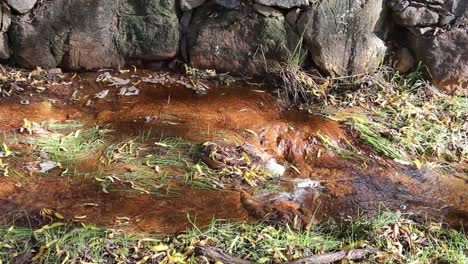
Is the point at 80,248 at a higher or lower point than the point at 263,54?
lower

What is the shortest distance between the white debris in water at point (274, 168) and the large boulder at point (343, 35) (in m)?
1.23

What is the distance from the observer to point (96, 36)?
4.48 meters

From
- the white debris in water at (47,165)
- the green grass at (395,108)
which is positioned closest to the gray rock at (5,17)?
the white debris in water at (47,165)

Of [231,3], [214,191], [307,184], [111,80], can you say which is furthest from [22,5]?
[307,184]

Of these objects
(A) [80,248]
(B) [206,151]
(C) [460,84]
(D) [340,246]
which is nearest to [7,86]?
(B) [206,151]

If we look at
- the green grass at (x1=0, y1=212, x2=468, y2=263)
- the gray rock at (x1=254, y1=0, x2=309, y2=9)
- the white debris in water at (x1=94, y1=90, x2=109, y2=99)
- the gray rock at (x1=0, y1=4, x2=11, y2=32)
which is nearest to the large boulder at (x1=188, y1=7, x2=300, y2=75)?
the gray rock at (x1=254, y1=0, x2=309, y2=9)

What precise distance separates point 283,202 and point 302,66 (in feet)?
5.48

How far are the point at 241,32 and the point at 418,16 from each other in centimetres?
145

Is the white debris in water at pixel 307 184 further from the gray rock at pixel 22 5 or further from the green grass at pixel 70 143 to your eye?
the gray rock at pixel 22 5

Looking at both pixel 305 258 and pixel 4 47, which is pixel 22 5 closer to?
pixel 4 47

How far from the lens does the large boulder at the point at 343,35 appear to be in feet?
14.3

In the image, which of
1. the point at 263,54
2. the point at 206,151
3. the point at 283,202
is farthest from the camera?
the point at 263,54

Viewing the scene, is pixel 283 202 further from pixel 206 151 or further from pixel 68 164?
pixel 68 164

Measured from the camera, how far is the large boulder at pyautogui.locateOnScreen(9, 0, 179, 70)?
443cm
